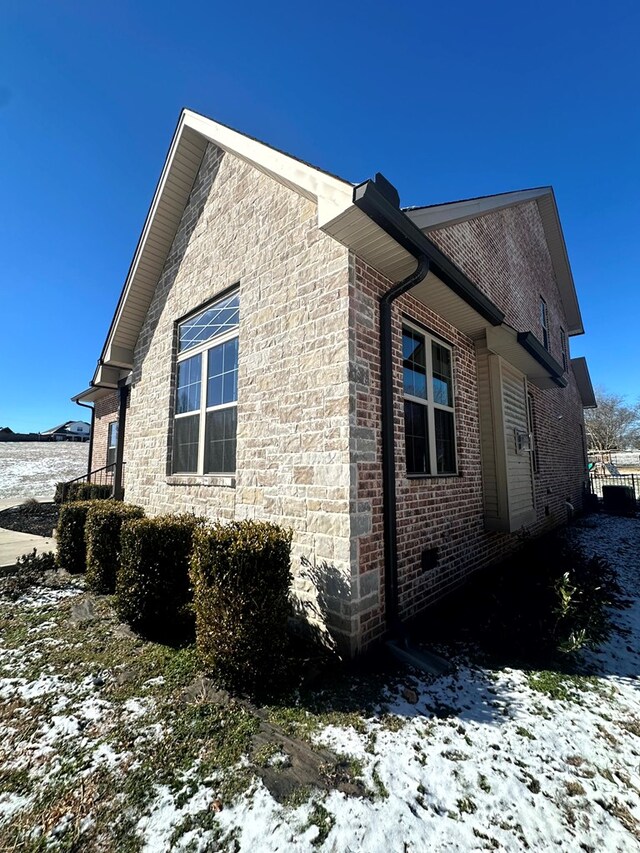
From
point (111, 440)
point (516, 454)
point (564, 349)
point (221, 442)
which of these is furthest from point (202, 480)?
point (564, 349)

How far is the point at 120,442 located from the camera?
8.97m

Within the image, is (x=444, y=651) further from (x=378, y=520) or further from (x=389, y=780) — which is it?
(x=389, y=780)

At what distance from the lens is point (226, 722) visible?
2582mm

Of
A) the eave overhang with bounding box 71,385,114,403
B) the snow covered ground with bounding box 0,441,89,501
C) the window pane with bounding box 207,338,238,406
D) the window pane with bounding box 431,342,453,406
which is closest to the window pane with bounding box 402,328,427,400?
the window pane with bounding box 431,342,453,406

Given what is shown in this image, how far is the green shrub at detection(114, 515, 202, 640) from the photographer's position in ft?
13.0

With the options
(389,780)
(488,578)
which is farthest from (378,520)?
(488,578)

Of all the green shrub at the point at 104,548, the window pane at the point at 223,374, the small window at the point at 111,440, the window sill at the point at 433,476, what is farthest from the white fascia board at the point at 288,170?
the small window at the point at 111,440

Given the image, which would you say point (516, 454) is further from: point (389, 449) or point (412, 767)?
point (412, 767)

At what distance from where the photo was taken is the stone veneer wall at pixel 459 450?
3.55 m

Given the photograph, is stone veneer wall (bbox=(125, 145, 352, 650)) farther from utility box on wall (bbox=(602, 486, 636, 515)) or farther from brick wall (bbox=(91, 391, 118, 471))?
utility box on wall (bbox=(602, 486, 636, 515))

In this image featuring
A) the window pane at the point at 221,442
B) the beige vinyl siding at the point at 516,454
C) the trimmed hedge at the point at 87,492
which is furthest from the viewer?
the trimmed hedge at the point at 87,492

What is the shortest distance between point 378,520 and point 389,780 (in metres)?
1.91

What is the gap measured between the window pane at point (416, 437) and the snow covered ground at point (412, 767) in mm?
2073

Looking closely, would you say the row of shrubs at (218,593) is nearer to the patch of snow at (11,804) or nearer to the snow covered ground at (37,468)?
the patch of snow at (11,804)
